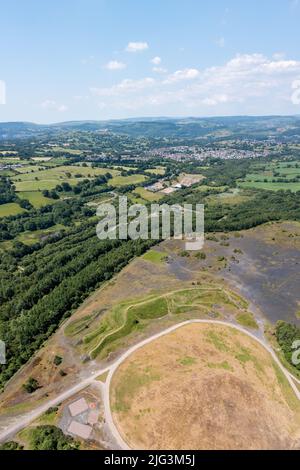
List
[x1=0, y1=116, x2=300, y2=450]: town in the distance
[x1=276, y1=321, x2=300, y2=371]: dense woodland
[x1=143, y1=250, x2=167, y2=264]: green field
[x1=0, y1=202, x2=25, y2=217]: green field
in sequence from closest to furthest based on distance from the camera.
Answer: [x1=0, y1=116, x2=300, y2=450]: town in the distance → [x1=276, y1=321, x2=300, y2=371]: dense woodland → [x1=143, y1=250, x2=167, y2=264]: green field → [x1=0, y1=202, x2=25, y2=217]: green field

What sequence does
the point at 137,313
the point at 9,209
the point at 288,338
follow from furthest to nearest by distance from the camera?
1. the point at 9,209
2. the point at 137,313
3. the point at 288,338

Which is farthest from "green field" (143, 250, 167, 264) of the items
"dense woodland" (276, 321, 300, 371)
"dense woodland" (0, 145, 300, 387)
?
"dense woodland" (276, 321, 300, 371)

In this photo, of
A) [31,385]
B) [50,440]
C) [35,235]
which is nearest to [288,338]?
[50,440]

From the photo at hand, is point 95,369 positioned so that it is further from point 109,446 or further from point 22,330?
point 22,330

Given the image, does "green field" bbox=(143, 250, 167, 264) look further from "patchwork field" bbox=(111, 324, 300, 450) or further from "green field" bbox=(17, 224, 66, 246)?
"green field" bbox=(17, 224, 66, 246)

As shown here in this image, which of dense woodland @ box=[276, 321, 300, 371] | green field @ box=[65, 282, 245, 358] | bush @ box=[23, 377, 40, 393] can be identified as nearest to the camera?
bush @ box=[23, 377, 40, 393]

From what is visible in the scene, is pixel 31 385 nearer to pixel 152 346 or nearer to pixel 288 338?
pixel 152 346

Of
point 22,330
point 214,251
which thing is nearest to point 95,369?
point 22,330
